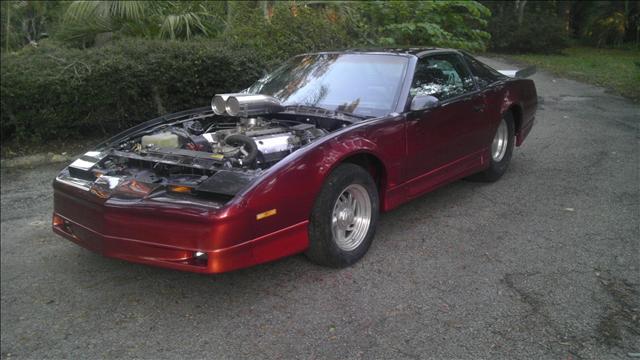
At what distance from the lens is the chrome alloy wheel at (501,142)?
5.72 m

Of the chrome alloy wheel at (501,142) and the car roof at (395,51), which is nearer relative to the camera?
the car roof at (395,51)

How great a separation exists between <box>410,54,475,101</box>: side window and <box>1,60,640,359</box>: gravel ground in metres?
1.04

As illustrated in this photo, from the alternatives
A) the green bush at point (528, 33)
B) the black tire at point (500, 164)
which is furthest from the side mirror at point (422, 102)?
the green bush at point (528, 33)

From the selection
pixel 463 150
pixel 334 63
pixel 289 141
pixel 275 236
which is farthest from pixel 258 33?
Result: pixel 275 236

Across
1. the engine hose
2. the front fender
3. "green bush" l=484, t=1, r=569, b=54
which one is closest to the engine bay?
the engine hose

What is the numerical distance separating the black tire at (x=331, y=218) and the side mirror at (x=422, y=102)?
0.70 metres

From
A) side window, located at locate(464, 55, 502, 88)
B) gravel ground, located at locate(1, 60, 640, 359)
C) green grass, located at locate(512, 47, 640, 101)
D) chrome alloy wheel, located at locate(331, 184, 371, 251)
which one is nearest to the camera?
gravel ground, located at locate(1, 60, 640, 359)

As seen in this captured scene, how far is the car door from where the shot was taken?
4.29m

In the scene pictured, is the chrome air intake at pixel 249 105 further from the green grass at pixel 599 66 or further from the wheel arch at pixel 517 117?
the green grass at pixel 599 66

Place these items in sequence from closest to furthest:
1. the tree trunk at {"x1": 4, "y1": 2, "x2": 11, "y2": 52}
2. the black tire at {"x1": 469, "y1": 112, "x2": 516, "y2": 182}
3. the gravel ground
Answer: the gravel ground < the black tire at {"x1": 469, "y1": 112, "x2": 516, "y2": 182} < the tree trunk at {"x1": 4, "y1": 2, "x2": 11, "y2": 52}

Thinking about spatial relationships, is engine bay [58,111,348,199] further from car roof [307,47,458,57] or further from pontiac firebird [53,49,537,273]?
car roof [307,47,458,57]

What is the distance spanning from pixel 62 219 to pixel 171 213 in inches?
47.1

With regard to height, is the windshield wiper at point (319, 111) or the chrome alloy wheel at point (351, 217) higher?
the windshield wiper at point (319, 111)

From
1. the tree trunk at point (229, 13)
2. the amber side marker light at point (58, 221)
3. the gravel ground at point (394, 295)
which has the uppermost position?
the tree trunk at point (229, 13)
